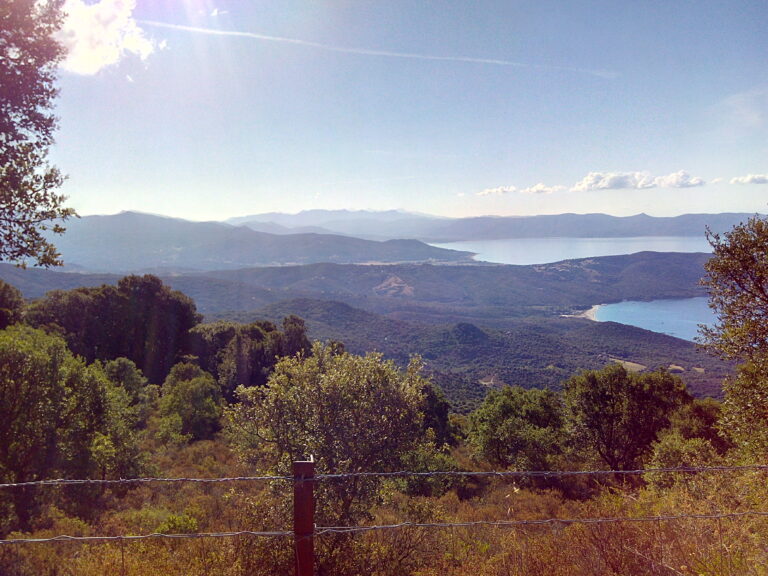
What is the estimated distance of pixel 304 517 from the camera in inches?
157

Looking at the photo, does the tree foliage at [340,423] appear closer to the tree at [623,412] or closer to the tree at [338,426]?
the tree at [338,426]

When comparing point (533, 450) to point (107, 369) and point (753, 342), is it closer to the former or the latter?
point (753, 342)

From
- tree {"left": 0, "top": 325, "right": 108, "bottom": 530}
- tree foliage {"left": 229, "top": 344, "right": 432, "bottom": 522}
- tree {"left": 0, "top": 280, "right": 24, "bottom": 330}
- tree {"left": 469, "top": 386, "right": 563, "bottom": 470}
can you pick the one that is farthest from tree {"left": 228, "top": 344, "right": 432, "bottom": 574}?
tree {"left": 0, "top": 280, "right": 24, "bottom": 330}

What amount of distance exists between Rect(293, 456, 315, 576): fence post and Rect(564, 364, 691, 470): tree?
21.0 metres

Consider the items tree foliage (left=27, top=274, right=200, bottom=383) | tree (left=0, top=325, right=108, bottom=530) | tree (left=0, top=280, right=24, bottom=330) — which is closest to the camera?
tree (left=0, top=325, right=108, bottom=530)

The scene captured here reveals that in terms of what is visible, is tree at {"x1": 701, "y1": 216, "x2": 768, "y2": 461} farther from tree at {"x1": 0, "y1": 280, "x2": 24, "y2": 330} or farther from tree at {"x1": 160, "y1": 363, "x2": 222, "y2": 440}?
tree at {"x1": 0, "y1": 280, "x2": 24, "y2": 330}

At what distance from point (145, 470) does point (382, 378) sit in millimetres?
12701

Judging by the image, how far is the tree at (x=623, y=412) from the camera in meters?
20.7

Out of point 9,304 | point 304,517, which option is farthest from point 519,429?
point 9,304

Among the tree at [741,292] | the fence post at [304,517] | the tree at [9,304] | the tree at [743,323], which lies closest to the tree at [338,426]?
the fence post at [304,517]

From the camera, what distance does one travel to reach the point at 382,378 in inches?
322

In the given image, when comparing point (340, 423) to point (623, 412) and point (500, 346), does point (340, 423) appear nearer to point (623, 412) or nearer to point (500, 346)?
point (623, 412)

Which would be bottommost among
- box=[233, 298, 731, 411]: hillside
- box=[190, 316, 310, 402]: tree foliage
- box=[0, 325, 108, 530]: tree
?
box=[233, 298, 731, 411]: hillside

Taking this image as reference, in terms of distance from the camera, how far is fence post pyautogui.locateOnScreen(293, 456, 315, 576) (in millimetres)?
3932
